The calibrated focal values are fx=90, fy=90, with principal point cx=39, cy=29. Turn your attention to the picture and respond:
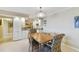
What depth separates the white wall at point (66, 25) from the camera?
2.14 meters

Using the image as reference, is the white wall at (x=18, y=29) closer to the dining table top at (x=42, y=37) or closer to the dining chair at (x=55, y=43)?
the dining table top at (x=42, y=37)

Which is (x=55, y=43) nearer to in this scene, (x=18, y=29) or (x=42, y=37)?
(x=42, y=37)

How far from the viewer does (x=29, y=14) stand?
2264 millimetres

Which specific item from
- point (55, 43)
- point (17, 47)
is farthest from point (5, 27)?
point (55, 43)

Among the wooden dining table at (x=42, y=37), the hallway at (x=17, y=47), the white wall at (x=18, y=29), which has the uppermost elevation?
the white wall at (x=18, y=29)

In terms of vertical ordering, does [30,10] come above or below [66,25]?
above

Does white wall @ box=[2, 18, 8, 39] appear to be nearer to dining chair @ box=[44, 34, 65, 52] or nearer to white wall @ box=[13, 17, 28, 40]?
white wall @ box=[13, 17, 28, 40]

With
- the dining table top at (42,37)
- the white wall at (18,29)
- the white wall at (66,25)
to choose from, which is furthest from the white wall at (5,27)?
the white wall at (66,25)

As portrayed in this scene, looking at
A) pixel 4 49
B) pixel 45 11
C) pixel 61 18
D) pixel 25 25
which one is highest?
pixel 45 11

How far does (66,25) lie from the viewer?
2.22 meters
